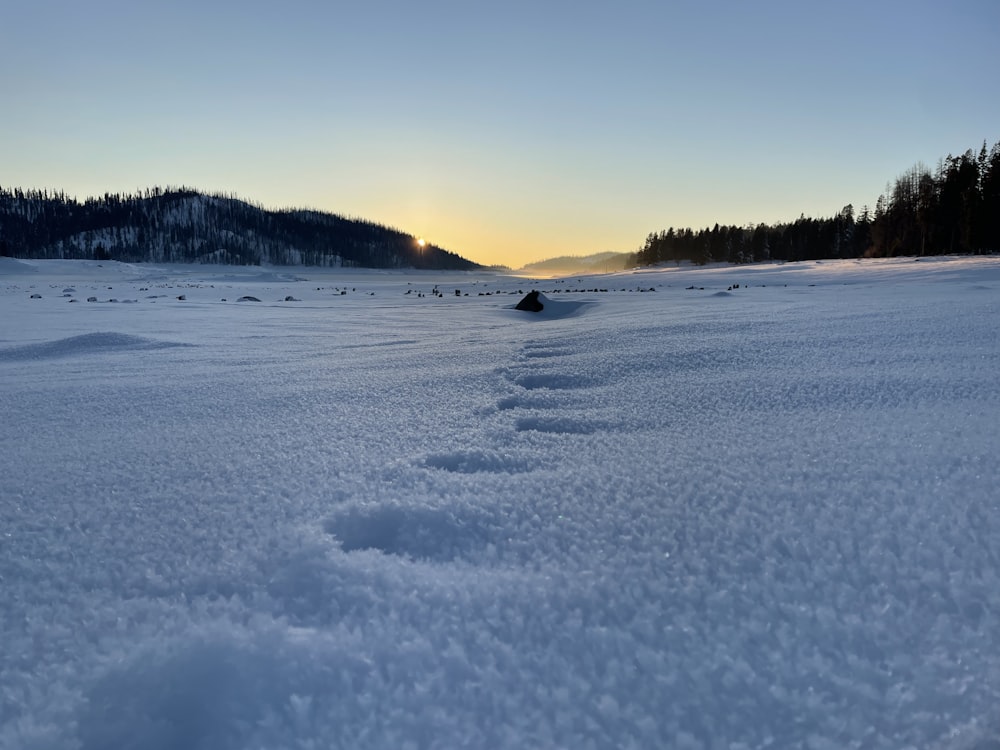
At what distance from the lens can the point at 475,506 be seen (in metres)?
1.30

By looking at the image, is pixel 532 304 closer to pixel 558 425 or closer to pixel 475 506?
pixel 558 425

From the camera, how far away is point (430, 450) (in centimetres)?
173

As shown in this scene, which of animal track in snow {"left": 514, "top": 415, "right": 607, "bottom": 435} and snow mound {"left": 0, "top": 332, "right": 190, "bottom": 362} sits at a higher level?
snow mound {"left": 0, "top": 332, "right": 190, "bottom": 362}

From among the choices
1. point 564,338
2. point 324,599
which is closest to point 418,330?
point 564,338

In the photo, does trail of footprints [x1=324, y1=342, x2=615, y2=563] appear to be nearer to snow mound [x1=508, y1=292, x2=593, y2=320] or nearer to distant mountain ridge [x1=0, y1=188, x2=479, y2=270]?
snow mound [x1=508, y1=292, x2=593, y2=320]

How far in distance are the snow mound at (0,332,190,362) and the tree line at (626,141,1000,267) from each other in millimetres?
46279

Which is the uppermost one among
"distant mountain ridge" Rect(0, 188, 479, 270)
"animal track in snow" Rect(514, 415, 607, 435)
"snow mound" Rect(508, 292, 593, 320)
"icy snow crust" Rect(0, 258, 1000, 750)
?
"distant mountain ridge" Rect(0, 188, 479, 270)

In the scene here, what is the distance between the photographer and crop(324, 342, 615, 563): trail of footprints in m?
1.17

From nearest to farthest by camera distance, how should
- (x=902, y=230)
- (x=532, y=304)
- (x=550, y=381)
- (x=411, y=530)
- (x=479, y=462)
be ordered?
(x=411, y=530) < (x=479, y=462) < (x=550, y=381) < (x=532, y=304) < (x=902, y=230)

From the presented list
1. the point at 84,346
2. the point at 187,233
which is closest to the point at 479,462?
the point at 84,346

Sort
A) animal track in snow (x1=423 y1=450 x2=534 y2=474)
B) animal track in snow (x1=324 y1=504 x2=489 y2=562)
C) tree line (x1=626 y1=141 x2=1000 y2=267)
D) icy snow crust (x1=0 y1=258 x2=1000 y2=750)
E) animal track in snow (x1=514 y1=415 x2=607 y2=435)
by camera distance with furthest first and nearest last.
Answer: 1. tree line (x1=626 y1=141 x2=1000 y2=267)
2. animal track in snow (x1=514 y1=415 x2=607 y2=435)
3. animal track in snow (x1=423 y1=450 x2=534 y2=474)
4. animal track in snow (x1=324 y1=504 x2=489 y2=562)
5. icy snow crust (x1=0 y1=258 x2=1000 y2=750)

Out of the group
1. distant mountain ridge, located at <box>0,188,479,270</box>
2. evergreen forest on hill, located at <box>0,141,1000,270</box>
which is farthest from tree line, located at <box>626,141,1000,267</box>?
distant mountain ridge, located at <box>0,188,479,270</box>

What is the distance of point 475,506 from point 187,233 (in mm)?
113958

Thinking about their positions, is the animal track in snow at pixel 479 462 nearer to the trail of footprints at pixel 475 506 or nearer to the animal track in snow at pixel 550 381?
the trail of footprints at pixel 475 506
